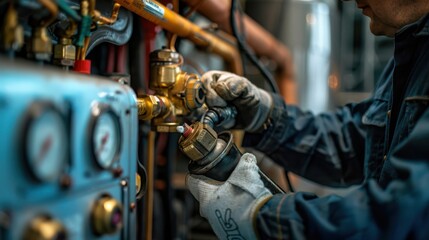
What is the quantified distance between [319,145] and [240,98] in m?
0.33

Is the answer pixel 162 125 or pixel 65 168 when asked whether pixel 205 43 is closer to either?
pixel 162 125

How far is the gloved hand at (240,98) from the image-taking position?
98 centimetres

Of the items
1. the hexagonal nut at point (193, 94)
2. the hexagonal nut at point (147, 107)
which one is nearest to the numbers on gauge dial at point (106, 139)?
the hexagonal nut at point (147, 107)

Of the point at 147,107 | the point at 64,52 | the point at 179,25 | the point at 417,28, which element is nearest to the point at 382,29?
the point at 417,28

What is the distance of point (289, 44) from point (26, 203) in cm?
216

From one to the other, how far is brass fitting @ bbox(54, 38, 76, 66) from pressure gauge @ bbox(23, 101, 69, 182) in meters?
0.22

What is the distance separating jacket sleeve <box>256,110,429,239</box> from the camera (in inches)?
24.3

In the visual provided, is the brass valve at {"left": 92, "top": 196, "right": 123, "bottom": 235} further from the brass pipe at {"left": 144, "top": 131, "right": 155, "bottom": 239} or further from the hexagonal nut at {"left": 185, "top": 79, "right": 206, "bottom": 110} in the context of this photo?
the brass pipe at {"left": 144, "top": 131, "right": 155, "bottom": 239}

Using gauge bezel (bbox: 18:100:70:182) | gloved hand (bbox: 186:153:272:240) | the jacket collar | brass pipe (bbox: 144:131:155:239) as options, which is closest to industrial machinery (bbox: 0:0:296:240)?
gauge bezel (bbox: 18:100:70:182)

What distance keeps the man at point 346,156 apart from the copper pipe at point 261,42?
0.85 ft

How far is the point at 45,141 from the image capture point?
440 mm

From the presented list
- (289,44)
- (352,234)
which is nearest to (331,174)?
(352,234)

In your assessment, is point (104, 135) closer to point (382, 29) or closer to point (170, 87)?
point (170, 87)

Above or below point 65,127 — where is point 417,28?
above
